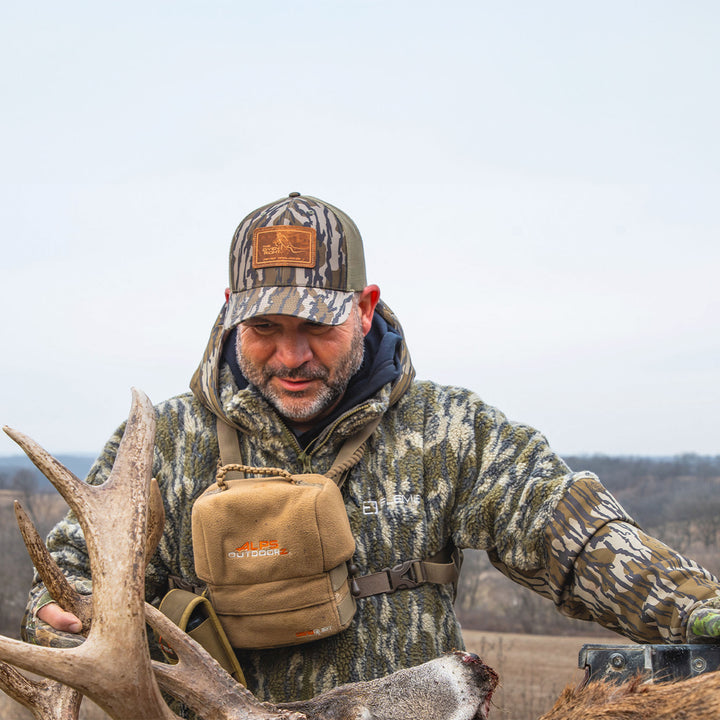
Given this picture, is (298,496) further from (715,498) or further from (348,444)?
(715,498)

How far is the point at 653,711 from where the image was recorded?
236cm

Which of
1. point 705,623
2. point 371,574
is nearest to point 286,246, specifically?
point 371,574

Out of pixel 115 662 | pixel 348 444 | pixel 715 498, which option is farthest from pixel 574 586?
pixel 715 498

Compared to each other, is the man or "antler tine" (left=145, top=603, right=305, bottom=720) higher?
the man

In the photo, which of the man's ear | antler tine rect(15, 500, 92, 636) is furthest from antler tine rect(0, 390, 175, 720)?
the man's ear

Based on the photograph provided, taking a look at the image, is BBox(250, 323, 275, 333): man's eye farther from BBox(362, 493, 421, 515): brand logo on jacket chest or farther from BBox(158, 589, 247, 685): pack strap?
BBox(158, 589, 247, 685): pack strap

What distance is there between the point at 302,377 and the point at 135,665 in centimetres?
149

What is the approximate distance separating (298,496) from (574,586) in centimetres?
114

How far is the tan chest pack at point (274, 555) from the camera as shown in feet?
10.7

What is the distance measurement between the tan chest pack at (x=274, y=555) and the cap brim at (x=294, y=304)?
0.63 metres

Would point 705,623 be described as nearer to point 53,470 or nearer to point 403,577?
point 403,577

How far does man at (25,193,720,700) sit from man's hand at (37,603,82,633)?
0.19 metres

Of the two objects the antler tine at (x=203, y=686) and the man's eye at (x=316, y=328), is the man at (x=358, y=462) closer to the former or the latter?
the man's eye at (x=316, y=328)

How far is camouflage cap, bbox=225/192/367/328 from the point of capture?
3.61 meters
